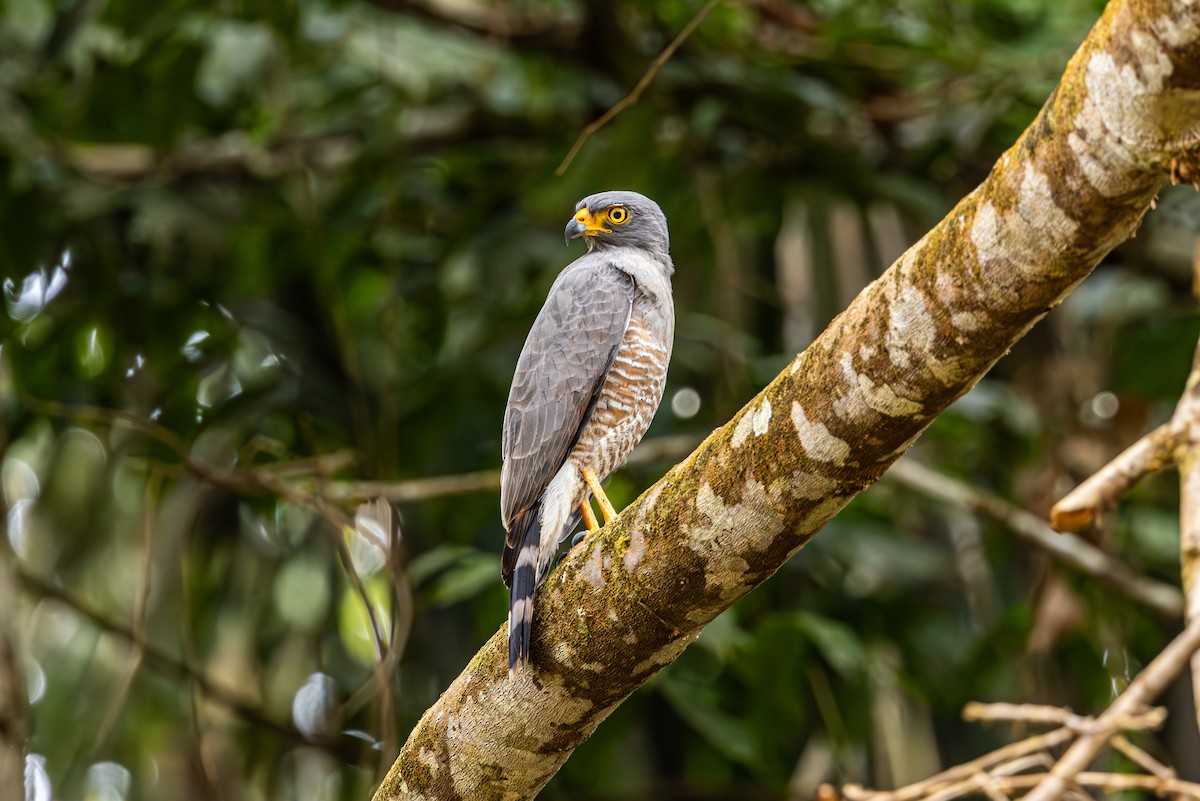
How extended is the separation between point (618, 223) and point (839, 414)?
2142 millimetres

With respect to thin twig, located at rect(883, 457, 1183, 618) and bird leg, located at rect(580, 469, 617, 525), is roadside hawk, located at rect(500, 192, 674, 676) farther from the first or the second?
thin twig, located at rect(883, 457, 1183, 618)

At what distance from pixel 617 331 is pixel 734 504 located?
4.49 feet

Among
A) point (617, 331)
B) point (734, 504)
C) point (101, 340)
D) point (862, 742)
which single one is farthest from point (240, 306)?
point (734, 504)

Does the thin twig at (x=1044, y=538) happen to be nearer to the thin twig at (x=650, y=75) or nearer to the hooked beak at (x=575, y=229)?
the hooked beak at (x=575, y=229)

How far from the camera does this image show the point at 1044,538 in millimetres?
5027

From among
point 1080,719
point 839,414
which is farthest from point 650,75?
point 1080,719

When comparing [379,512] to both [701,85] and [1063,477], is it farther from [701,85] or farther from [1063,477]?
[1063,477]

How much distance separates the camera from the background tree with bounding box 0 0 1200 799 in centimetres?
516

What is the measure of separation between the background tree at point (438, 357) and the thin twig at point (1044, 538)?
18 centimetres

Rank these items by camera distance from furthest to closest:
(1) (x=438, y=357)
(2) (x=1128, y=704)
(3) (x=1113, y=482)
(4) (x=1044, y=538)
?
(1) (x=438, y=357), (4) (x=1044, y=538), (3) (x=1113, y=482), (2) (x=1128, y=704)

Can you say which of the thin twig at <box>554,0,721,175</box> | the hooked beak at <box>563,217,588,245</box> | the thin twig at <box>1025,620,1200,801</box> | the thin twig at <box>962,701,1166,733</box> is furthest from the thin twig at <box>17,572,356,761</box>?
the thin twig at <box>1025,620,1200,801</box>

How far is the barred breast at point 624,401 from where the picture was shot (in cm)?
353

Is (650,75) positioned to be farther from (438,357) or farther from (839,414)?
(438,357)

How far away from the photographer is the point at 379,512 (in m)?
4.82
